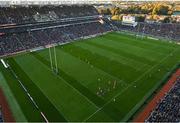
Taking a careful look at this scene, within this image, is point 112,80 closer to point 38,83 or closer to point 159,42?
point 38,83

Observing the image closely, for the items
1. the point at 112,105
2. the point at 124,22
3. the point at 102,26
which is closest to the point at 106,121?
the point at 112,105

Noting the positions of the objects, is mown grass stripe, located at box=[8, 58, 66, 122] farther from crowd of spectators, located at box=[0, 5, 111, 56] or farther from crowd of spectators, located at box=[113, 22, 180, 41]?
crowd of spectators, located at box=[113, 22, 180, 41]

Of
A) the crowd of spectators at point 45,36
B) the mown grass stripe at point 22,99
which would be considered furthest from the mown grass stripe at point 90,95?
the crowd of spectators at point 45,36

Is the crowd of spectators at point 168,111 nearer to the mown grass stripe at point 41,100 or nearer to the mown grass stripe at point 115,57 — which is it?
the mown grass stripe at point 41,100

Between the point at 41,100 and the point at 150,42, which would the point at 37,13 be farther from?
the point at 41,100

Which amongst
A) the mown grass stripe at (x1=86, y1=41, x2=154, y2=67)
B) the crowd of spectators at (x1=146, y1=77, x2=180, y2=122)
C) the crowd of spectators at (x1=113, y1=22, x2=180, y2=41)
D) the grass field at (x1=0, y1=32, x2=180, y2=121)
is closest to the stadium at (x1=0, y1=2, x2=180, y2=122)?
the grass field at (x1=0, y1=32, x2=180, y2=121)

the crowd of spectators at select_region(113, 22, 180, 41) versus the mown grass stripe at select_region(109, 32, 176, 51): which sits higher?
the crowd of spectators at select_region(113, 22, 180, 41)

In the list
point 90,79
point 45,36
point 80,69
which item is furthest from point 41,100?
point 45,36
